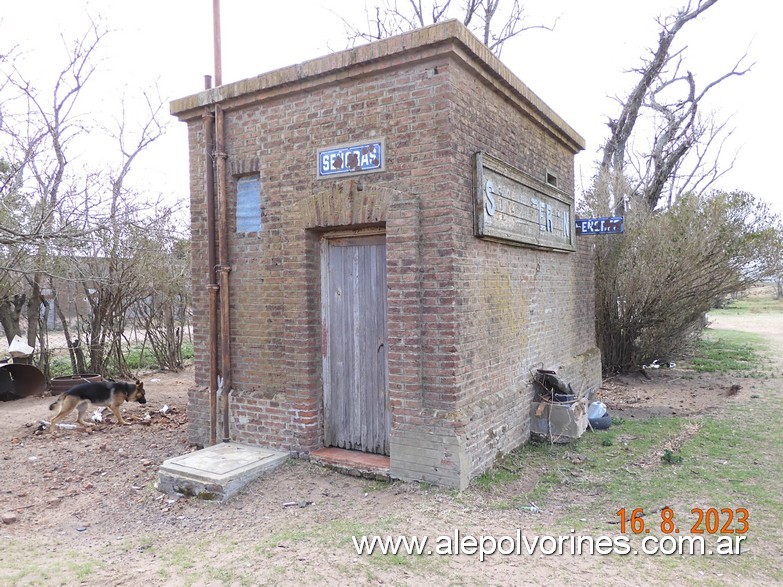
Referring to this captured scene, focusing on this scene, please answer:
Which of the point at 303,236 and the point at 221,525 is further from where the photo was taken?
the point at 303,236

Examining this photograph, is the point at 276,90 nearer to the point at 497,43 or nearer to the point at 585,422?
the point at 585,422

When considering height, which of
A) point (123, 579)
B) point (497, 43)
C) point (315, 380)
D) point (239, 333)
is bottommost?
point (123, 579)

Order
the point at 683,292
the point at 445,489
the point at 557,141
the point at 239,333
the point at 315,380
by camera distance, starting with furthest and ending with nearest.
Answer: the point at 683,292 → the point at 557,141 → the point at 239,333 → the point at 315,380 → the point at 445,489

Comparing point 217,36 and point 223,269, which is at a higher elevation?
point 217,36

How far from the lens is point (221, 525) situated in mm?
4926

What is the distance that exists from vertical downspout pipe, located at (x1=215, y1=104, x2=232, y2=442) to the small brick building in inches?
3.3

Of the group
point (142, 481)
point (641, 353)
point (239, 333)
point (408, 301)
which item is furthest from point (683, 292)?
point (142, 481)

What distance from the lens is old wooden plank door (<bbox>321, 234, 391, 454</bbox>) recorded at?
5984 millimetres

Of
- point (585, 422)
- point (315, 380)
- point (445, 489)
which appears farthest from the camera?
point (585, 422)

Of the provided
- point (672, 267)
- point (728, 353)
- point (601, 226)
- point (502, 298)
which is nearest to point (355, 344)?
point (502, 298)

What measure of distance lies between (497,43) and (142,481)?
54.6ft

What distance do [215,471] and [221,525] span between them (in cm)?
76

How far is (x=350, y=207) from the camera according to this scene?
582 cm

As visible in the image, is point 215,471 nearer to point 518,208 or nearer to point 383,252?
point 383,252
